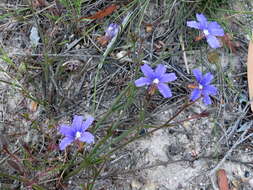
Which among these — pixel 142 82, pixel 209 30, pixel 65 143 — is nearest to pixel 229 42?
pixel 209 30

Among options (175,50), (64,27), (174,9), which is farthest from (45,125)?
(174,9)

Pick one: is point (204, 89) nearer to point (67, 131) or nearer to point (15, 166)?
point (67, 131)

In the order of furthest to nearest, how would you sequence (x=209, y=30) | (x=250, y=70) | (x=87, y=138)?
1. (x=250, y=70)
2. (x=209, y=30)
3. (x=87, y=138)

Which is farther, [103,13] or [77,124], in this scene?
[103,13]

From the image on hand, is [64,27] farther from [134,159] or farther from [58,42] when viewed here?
[134,159]

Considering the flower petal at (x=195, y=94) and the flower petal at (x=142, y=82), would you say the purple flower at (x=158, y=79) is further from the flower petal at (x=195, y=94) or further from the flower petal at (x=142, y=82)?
the flower petal at (x=195, y=94)

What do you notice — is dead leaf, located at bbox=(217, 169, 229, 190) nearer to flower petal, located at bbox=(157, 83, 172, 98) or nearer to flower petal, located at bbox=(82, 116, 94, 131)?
flower petal, located at bbox=(157, 83, 172, 98)

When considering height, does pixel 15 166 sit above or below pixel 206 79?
below

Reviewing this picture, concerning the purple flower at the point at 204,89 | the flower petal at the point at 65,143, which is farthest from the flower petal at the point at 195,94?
the flower petal at the point at 65,143
